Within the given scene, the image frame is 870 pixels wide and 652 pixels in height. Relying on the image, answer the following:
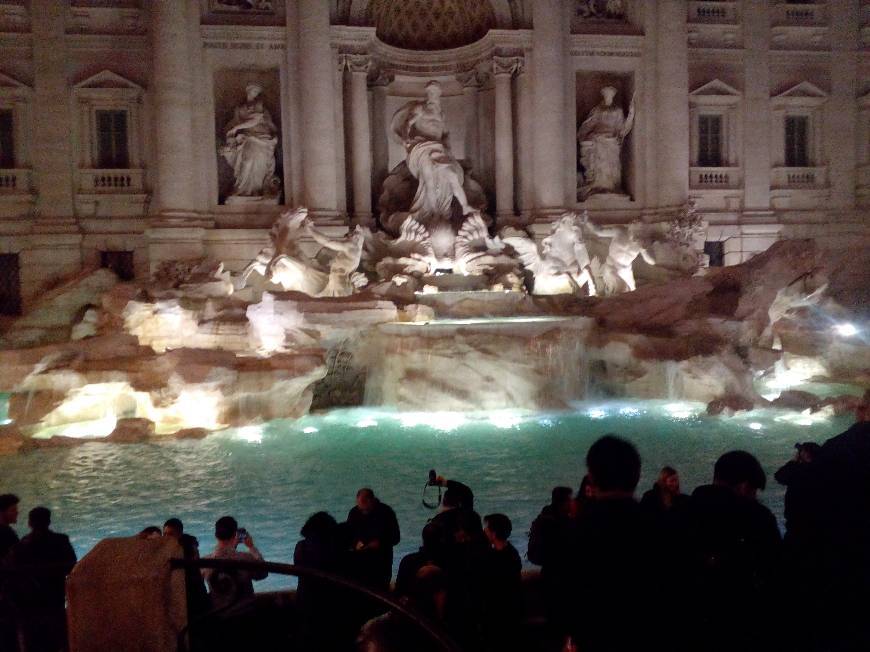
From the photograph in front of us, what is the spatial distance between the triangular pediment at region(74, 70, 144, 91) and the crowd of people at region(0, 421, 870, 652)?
49.0 feet

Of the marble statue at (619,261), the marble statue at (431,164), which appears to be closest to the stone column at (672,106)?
the marble statue at (619,261)

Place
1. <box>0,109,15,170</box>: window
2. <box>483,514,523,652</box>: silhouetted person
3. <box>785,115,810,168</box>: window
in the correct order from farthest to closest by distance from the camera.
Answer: <box>785,115,810,168</box>: window, <box>0,109,15,170</box>: window, <box>483,514,523,652</box>: silhouetted person

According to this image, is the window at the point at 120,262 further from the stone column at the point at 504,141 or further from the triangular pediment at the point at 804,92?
the triangular pediment at the point at 804,92

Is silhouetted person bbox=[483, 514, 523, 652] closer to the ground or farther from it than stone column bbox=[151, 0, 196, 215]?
closer to the ground

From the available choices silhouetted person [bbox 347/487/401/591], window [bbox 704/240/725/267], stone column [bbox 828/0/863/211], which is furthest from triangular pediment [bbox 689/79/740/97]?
silhouetted person [bbox 347/487/401/591]

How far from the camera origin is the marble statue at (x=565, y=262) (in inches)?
569

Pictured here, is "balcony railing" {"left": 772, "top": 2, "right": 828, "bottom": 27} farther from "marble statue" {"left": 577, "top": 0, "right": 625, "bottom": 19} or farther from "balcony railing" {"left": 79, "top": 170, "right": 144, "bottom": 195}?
"balcony railing" {"left": 79, "top": 170, "right": 144, "bottom": 195}

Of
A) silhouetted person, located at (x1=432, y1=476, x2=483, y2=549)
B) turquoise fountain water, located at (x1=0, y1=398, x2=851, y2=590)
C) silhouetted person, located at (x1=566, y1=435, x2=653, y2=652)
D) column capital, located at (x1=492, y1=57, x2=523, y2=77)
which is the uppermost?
column capital, located at (x1=492, y1=57, x2=523, y2=77)

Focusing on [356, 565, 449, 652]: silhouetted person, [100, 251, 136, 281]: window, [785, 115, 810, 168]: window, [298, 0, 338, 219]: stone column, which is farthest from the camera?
[785, 115, 810, 168]: window

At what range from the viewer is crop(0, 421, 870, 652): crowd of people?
83.0 inches

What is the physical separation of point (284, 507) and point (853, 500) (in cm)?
519

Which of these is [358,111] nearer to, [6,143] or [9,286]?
[6,143]

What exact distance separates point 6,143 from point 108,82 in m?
2.67

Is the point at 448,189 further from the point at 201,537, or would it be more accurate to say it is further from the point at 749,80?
the point at 201,537
